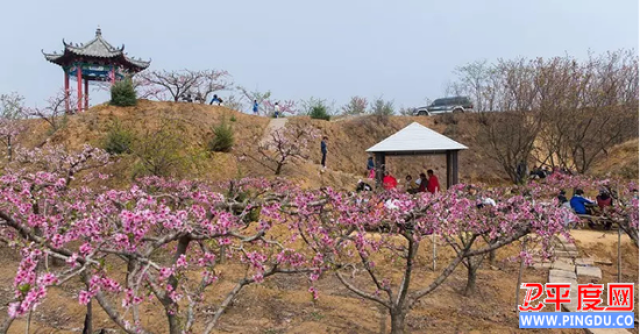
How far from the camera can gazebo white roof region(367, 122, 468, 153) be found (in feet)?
37.2

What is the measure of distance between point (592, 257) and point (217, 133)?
1402 centimetres

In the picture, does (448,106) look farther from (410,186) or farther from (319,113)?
(410,186)

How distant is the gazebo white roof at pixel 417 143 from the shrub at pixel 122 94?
532 inches

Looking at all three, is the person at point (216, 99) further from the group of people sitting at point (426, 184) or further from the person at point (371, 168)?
the group of people sitting at point (426, 184)

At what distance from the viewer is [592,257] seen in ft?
25.6

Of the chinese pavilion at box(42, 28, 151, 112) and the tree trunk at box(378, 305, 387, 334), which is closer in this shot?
the tree trunk at box(378, 305, 387, 334)

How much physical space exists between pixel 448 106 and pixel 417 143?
14.6 m

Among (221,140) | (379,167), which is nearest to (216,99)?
(221,140)

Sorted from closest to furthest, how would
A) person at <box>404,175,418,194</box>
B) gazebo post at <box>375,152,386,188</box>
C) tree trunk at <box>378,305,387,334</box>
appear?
tree trunk at <box>378,305,387,334</box> < person at <box>404,175,418,194</box> < gazebo post at <box>375,152,386,188</box>

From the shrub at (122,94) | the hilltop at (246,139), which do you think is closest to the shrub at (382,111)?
the hilltop at (246,139)

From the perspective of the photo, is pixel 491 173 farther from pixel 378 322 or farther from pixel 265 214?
pixel 265 214

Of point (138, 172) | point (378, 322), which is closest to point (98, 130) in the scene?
point (138, 172)

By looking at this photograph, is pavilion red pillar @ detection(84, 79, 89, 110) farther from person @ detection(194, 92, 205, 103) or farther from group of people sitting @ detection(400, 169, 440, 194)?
group of people sitting @ detection(400, 169, 440, 194)

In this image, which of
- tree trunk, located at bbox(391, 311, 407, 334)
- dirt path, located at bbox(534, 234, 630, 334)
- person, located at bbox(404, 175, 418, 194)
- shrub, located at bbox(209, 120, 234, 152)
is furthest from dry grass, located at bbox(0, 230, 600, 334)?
shrub, located at bbox(209, 120, 234, 152)
